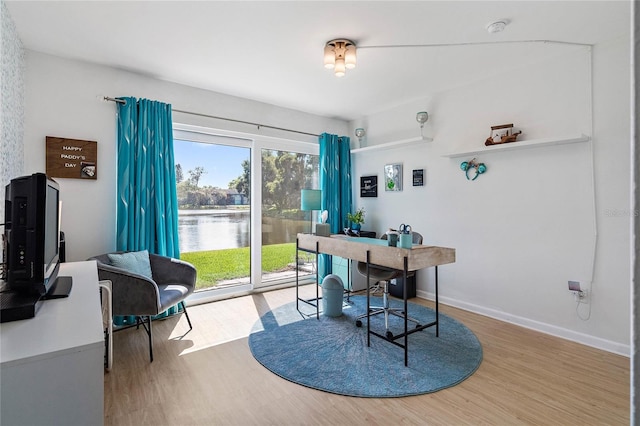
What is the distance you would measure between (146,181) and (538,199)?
151 inches

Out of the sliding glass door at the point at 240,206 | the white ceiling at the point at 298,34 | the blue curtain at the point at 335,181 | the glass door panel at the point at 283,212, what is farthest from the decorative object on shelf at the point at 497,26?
the glass door panel at the point at 283,212

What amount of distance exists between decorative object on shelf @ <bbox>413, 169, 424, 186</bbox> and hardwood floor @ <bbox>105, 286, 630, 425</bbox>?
A: 197 cm

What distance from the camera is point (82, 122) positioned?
3.15m

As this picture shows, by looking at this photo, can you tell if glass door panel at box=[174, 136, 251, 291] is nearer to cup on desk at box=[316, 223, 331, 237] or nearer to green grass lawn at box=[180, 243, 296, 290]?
green grass lawn at box=[180, 243, 296, 290]

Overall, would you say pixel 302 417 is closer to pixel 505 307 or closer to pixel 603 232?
pixel 505 307

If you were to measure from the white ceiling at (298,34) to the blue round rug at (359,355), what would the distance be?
254 cm

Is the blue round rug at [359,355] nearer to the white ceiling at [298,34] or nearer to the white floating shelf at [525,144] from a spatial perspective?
the white floating shelf at [525,144]

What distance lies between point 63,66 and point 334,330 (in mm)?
3485

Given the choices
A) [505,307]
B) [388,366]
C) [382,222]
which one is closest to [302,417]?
[388,366]

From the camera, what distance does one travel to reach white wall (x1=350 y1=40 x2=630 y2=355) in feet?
9.19

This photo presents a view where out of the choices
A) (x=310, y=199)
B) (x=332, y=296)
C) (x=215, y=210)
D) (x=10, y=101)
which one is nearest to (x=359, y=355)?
(x=332, y=296)

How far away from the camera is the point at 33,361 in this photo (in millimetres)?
985

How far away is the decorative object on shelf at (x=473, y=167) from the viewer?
3.62m

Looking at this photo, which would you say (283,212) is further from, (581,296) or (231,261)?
(581,296)
